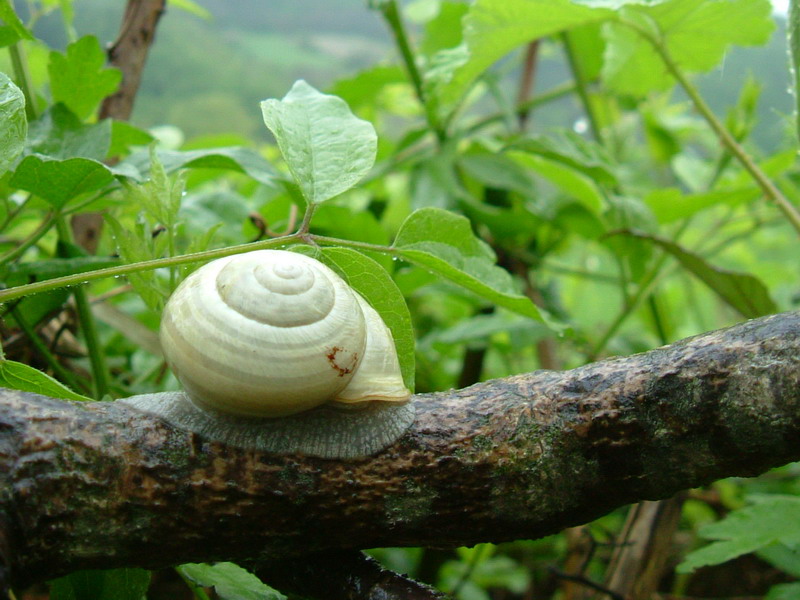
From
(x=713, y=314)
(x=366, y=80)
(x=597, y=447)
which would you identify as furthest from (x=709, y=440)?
(x=713, y=314)

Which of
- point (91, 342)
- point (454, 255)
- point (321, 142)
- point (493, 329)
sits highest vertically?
point (321, 142)

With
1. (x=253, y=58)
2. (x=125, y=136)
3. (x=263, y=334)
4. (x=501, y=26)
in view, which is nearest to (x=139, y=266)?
(x=263, y=334)

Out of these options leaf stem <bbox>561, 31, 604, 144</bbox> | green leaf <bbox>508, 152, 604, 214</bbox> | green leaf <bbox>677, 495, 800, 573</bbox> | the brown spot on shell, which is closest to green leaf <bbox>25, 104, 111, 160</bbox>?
the brown spot on shell

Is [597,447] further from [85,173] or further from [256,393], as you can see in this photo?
[85,173]

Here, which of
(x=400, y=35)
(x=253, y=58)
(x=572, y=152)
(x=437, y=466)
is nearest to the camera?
(x=437, y=466)

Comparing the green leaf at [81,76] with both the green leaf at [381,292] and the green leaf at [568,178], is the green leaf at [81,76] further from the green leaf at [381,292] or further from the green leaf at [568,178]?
the green leaf at [568,178]

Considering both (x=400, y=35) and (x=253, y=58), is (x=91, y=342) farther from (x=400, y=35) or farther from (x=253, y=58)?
(x=253, y=58)
